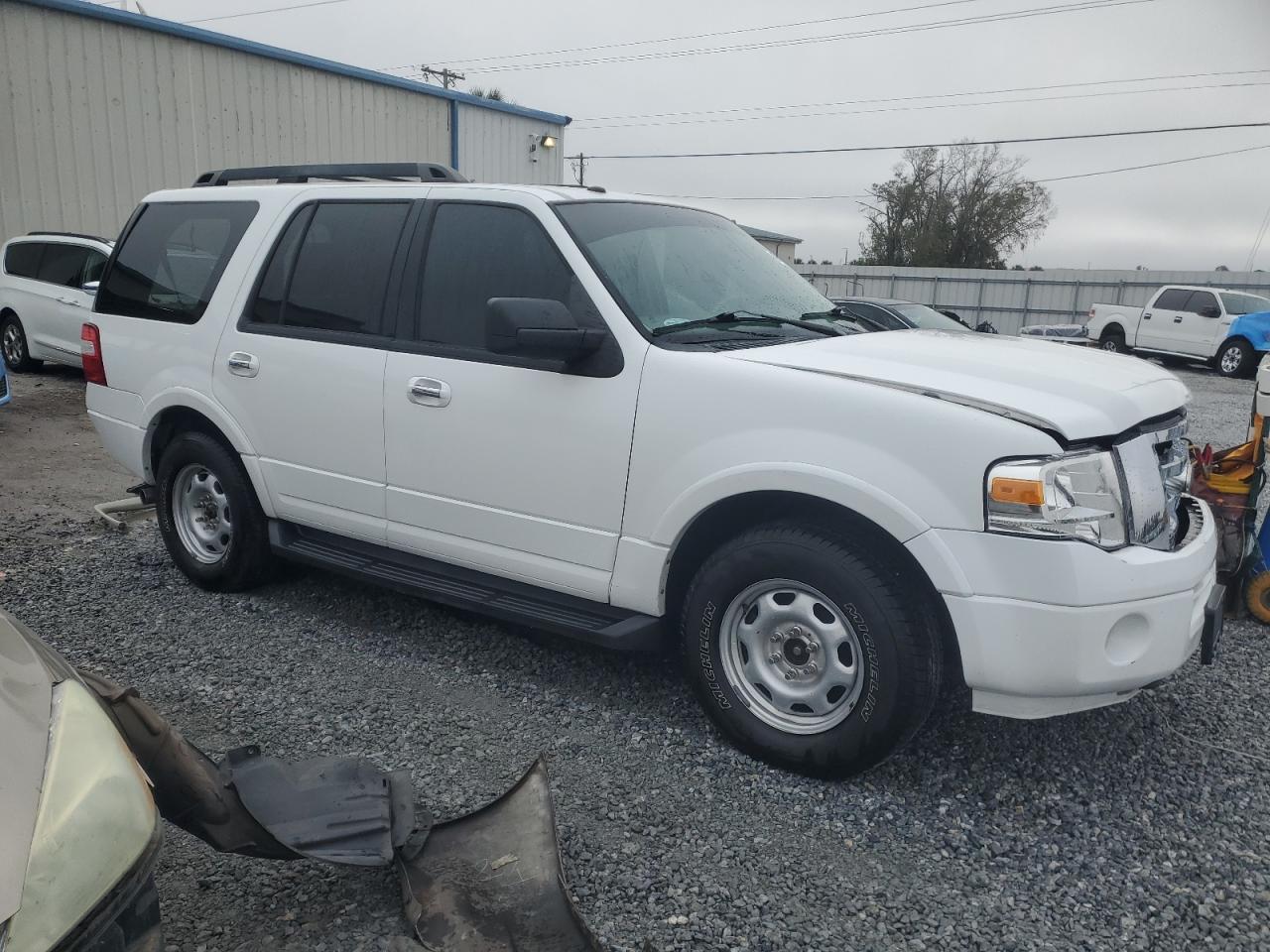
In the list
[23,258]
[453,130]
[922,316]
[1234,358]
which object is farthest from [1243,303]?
[23,258]

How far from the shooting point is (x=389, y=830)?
2.66 m

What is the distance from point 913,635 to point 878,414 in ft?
2.21

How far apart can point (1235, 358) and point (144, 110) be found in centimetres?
2048

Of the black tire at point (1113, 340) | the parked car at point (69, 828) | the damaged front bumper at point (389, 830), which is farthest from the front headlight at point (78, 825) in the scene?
the black tire at point (1113, 340)

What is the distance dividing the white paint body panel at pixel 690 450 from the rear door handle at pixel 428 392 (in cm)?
3

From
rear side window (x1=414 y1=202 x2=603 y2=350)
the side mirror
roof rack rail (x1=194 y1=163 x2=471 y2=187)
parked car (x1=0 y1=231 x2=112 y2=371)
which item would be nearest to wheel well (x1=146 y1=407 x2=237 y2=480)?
roof rack rail (x1=194 y1=163 x2=471 y2=187)

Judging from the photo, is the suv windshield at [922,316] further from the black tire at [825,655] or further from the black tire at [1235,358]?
the black tire at [1235,358]

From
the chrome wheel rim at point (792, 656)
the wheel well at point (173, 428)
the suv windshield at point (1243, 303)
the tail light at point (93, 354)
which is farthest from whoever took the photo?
the suv windshield at point (1243, 303)

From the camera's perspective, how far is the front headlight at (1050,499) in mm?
2707

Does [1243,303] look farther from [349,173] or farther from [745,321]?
[349,173]

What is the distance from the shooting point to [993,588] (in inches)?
110

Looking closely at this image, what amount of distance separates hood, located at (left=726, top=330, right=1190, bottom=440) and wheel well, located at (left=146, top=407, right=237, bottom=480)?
2.76 metres

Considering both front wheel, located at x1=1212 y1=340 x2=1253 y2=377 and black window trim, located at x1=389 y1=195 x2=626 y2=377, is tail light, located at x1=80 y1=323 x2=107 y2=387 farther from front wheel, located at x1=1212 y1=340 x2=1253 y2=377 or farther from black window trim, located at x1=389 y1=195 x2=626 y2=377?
front wheel, located at x1=1212 y1=340 x2=1253 y2=377

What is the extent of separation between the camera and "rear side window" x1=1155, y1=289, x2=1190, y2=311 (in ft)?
69.7
